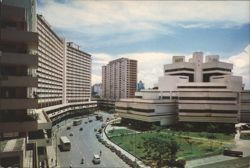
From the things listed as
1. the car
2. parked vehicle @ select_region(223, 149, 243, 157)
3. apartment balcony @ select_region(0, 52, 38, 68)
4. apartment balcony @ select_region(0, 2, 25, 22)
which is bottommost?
the car

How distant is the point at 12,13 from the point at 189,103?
54717mm

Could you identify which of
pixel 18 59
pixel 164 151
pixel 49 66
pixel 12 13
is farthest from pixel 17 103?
pixel 49 66

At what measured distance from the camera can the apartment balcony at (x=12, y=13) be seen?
25547 millimetres

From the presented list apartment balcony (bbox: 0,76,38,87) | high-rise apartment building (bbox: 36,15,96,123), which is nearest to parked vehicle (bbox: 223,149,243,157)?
apartment balcony (bbox: 0,76,38,87)

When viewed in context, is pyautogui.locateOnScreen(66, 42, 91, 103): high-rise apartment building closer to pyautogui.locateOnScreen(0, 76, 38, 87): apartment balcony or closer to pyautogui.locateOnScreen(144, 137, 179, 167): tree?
pyautogui.locateOnScreen(144, 137, 179, 167): tree

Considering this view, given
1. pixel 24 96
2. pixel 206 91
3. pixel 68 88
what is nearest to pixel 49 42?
pixel 68 88

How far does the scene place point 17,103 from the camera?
25234 millimetres

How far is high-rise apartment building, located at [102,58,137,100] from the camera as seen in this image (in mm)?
142625

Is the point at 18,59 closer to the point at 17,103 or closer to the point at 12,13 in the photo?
the point at 17,103

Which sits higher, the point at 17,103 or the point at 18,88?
the point at 18,88

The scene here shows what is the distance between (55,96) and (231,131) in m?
53.9

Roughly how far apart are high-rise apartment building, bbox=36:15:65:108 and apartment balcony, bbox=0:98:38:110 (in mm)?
40164

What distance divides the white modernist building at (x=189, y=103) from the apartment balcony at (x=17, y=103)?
48687 millimetres

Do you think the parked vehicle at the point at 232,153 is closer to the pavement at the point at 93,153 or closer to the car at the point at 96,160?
the pavement at the point at 93,153
